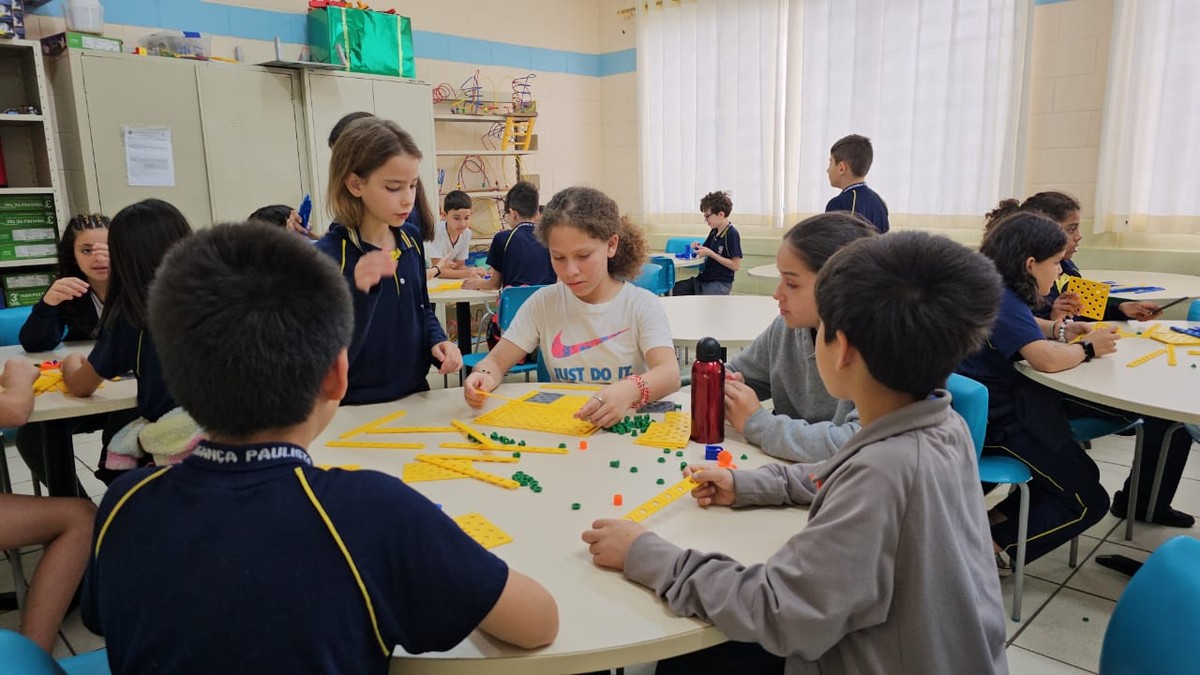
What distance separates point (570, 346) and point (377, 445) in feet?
2.26

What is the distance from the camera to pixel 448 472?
55.7 inches

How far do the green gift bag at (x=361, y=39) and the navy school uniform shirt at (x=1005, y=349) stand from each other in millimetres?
4365

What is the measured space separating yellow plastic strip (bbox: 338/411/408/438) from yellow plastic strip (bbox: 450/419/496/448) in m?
0.15

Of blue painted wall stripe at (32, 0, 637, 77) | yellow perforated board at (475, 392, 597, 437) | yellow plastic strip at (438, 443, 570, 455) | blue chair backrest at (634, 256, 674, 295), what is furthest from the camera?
blue painted wall stripe at (32, 0, 637, 77)

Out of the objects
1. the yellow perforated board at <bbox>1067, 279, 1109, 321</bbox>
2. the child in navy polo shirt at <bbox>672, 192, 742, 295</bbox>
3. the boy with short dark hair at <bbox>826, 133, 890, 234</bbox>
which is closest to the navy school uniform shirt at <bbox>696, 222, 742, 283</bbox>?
the child in navy polo shirt at <bbox>672, 192, 742, 295</bbox>

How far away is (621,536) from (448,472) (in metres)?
→ 0.48

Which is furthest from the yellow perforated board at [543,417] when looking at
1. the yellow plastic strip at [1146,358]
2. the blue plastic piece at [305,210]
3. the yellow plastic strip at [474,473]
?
the yellow plastic strip at [1146,358]

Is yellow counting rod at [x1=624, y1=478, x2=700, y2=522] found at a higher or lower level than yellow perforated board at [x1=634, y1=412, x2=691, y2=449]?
lower

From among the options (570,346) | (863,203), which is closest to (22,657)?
(570,346)

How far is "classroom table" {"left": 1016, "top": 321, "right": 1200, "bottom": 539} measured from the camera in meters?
1.84

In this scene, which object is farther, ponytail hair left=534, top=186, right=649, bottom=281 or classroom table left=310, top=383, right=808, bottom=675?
ponytail hair left=534, top=186, right=649, bottom=281

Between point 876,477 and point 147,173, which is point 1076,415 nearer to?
point 876,477

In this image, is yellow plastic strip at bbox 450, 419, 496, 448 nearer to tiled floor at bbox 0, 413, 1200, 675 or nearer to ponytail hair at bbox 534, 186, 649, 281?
ponytail hair at bbox 534, 186, 649, 281

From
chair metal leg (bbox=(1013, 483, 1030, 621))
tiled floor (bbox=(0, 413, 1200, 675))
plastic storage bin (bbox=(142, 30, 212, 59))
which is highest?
plastic storage bin (bbox=(142, 30, 212, 59))
